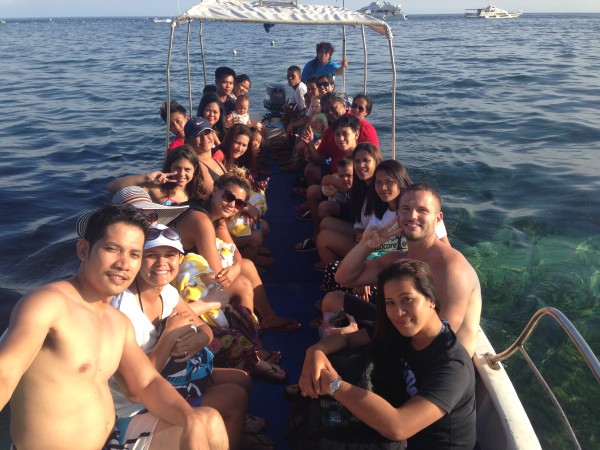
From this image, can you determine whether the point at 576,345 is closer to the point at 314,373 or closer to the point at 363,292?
the point at 314,373

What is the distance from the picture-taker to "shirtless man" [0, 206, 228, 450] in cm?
201

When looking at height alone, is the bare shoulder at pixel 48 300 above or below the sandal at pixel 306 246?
above

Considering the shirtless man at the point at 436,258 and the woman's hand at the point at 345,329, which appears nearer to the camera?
the shirtless man at the point at 436,258

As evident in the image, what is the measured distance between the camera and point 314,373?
256cm

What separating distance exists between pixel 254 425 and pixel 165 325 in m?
0.78

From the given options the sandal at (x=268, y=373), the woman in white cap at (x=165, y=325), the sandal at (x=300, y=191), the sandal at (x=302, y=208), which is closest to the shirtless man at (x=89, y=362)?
the woman in white cap at (x=165, y=325)

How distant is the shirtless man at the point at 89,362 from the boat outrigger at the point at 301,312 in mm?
904

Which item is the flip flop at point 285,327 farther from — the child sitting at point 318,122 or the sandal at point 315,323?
the child sitting at point 318,122

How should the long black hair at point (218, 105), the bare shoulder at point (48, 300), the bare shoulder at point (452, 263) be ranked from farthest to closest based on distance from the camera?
the long black hair at point (218, 105) → the bare shoulder at point (452, 263) → the bare shoulder at point (48, 300)

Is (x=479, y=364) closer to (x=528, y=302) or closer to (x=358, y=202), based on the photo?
(x=358, y=202)

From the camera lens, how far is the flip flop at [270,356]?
3.76 m

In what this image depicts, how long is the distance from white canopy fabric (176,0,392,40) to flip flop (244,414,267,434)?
3724 millimetres

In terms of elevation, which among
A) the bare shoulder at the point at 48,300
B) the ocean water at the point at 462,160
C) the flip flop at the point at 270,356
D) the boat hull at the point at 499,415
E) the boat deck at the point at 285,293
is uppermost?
the bare shoulder at the point at 48,300

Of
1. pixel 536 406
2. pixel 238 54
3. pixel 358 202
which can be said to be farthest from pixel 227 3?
pixel 238 54
